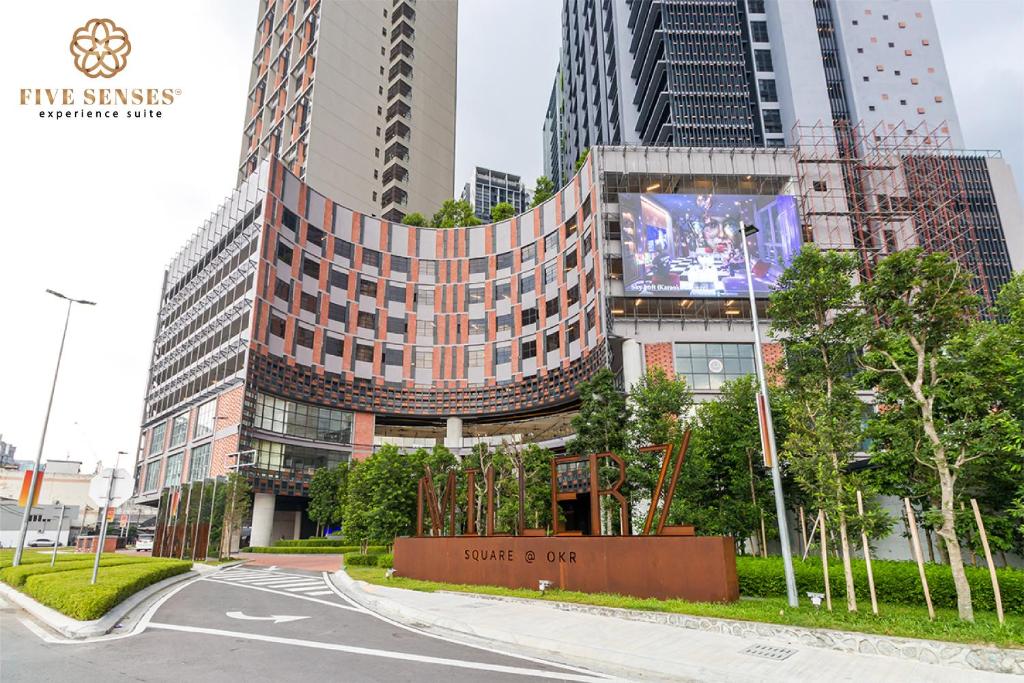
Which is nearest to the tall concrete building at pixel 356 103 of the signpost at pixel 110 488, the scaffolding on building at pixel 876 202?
the scaffolding on building at pixel 876 202

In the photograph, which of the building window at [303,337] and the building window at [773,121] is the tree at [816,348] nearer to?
the building window at [303,337]

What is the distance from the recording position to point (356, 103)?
84625mm

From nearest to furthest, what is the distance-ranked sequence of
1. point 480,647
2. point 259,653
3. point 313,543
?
point 259,653 → point 480,647 → point 313,543

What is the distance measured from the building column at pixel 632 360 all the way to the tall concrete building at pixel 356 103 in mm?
50725

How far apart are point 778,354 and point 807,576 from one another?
2957 centimetres

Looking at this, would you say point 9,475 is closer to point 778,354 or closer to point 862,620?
point 778,354

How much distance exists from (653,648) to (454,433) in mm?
54168

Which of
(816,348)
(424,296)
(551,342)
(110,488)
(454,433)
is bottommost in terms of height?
(110,488)

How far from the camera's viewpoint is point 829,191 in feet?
174

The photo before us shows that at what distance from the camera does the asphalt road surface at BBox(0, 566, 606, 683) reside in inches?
360

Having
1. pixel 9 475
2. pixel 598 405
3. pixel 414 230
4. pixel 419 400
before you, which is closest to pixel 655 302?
pixel 598 405

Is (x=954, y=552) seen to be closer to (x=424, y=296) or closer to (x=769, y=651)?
(x=769, y=651)

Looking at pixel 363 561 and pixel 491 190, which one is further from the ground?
pixel 491 190

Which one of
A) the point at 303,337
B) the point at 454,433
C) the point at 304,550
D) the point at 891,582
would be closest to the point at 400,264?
the point at 303,337
